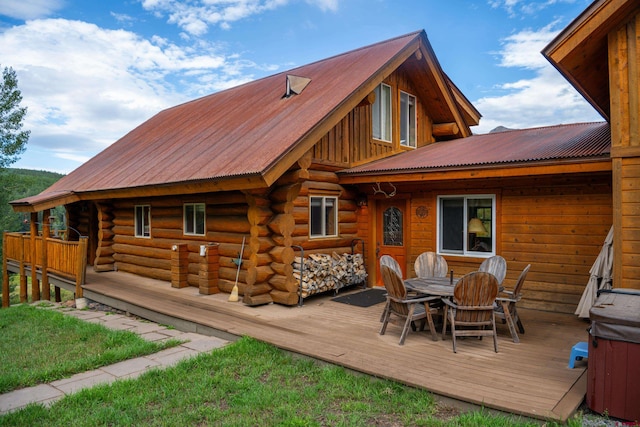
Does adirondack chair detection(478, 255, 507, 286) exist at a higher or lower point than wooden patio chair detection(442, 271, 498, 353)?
higher

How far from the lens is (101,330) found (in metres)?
7.18

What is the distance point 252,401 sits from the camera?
13.9ft

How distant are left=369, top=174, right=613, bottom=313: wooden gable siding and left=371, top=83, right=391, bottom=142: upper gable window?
2.78 m

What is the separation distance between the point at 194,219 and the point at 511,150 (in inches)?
272

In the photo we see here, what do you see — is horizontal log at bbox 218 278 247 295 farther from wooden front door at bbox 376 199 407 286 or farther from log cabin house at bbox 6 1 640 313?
wooden front door at bbox 376 199 407 286

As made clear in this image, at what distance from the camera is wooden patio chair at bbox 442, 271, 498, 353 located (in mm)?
5324

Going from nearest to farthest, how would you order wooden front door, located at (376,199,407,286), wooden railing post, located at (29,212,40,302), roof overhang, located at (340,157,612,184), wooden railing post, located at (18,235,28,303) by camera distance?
roof overhang, located at (340,157,612,184), wooden front door, located at (376,199,407,286), wooden railing post, located at (29,212,40,302), wooden railing post, located at (18,235,28,303)

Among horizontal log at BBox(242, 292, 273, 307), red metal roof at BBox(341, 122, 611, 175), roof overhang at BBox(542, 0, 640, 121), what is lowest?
horizontal log at BBox(242, 292, 273, 307)

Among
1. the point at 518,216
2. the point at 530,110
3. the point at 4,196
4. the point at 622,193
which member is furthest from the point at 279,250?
the point at 530,110

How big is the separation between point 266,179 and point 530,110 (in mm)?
50475

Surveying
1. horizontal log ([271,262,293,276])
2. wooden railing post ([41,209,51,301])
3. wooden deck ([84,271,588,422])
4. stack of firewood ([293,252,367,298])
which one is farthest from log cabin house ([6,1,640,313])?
wooden deck ([84,271,588,422])

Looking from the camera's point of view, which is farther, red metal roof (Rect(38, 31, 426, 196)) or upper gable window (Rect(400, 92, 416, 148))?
upper gable window (Rect(400, 92, 416, 148))

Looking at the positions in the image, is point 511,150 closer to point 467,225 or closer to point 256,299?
point 467,225

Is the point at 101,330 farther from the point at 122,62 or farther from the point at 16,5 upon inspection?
the point at 122,62
